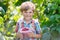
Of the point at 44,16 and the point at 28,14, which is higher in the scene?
the point at 28,14

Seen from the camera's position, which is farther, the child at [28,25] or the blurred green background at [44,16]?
the blurred green background at [44,16]

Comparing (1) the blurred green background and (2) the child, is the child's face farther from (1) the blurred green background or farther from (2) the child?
(1) the blurred green background

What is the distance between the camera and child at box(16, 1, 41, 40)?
112 inches

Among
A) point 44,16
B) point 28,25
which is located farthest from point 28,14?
point 44,16

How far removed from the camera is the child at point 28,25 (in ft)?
9.30

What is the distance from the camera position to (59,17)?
4020mm

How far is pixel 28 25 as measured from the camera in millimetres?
2900

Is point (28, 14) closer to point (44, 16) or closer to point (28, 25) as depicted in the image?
point (28, 25)

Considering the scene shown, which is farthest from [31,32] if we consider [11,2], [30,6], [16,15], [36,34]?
[11,2]

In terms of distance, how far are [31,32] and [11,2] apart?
1.54 m

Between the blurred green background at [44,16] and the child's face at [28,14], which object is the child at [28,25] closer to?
the child's face at [28,14]

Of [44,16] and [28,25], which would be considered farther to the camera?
[44,16]

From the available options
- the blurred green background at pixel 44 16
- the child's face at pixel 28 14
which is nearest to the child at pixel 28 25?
the child's face at pixel 28 14

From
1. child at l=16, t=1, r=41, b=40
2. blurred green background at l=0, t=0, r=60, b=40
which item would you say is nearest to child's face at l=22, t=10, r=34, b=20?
child at l=16, t=1, r=41, b=40
